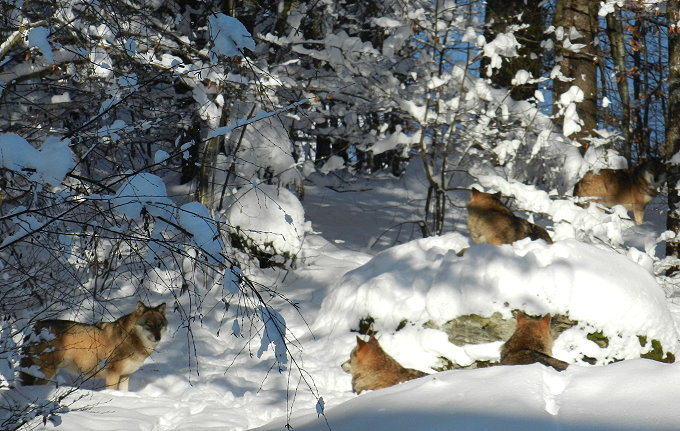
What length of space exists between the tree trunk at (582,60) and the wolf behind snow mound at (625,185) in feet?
2.24

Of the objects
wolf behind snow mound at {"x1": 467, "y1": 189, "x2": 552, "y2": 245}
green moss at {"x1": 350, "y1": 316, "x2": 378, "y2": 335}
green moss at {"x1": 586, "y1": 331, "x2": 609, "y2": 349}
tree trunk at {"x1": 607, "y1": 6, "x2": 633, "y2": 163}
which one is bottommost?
green moss at {"x1": 350, "y1": 316, "x2": 378, "y2": 335}

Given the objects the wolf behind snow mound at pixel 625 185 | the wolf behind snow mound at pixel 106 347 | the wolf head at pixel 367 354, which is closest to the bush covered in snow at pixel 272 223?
the wolf behind snow mound at pixel 106 347

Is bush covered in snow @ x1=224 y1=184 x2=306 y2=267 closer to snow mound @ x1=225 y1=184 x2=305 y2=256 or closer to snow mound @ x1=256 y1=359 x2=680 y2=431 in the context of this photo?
snow mound @ x1=225 y1=184 x2=305 y2=256

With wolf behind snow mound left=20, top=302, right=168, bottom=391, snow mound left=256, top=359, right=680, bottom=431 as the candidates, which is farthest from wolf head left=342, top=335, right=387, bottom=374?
wolf behind snow mound left=20, top=302, right=168, bottom=391

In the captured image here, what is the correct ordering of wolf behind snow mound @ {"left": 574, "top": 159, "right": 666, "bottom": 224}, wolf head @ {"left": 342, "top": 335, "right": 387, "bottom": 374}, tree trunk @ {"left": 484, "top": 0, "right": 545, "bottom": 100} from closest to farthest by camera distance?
wolf head @ {"left": 342, "top": 335, "right": 387, "bottom": 374} → wolf behind snow mound @ {"left": 574, "top": 159, "right": 666, "bottom": 224} → tree trunk @ {"left": 484, "top": 0, "right": 545, "bottom": 100}

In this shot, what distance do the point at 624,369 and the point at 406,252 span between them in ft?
13.5

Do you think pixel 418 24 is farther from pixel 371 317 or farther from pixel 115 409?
pixel 115 409

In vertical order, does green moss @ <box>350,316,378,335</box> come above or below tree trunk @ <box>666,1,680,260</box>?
below

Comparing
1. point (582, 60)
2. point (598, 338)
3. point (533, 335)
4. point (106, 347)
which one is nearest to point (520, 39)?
point (582, 60)

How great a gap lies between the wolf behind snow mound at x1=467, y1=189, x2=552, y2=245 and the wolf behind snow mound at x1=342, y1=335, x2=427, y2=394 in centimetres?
340

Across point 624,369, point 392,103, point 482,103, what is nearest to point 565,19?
point 482,103

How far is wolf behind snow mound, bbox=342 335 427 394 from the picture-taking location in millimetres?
5668

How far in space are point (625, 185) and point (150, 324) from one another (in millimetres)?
7734

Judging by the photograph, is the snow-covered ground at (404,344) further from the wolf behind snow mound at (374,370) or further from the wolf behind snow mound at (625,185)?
the wolf behind snow mound at (625,185)
